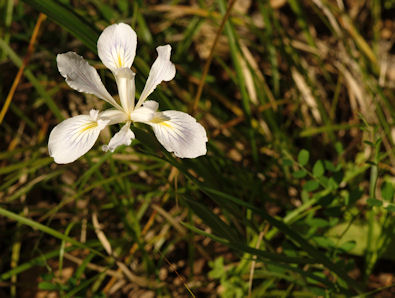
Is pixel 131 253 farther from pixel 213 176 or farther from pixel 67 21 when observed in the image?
pixel 67 21

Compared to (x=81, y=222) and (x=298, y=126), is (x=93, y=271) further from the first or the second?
(x=298, y=126)

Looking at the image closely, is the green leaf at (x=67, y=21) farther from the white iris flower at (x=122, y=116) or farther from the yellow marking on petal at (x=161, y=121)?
the yellow marking on petal at (x=161, y=121)

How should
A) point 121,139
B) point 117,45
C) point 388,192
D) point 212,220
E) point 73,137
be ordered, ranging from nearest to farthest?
point 121,139 → point 73,137 → point 117,45 → point 212,220 → point 388,192

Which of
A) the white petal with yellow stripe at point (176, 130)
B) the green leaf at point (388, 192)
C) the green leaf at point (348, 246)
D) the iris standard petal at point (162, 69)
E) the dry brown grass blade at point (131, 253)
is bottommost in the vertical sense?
the dry brown grass blade at point (131, 253)

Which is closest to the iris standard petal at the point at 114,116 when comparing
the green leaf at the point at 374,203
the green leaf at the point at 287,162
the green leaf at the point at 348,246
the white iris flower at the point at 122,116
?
the white iris flower at the point at 122,116

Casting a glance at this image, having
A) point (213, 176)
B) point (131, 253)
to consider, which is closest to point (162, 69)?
point (213, 176)

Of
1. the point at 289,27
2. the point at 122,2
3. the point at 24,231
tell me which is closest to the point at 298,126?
the point at 289,27
